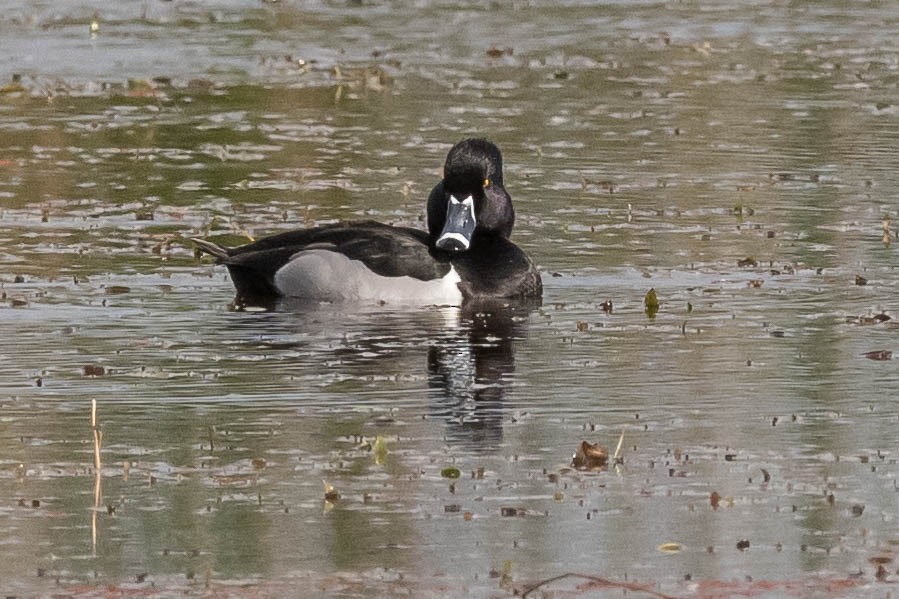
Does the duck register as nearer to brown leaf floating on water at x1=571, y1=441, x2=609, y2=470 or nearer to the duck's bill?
the duck's bill

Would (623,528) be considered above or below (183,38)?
below

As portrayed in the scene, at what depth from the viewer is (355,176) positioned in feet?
64.1

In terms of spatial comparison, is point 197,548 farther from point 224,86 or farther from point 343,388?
point 224,86

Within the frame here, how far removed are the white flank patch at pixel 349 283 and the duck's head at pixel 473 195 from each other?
0.59 metres

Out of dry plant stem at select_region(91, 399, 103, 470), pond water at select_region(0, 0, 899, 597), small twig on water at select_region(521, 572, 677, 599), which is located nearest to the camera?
small twig on water at select_region(521, 572, 677, 599)

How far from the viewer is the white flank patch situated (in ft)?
48.5

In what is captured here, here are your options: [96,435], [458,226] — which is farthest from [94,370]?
[458,226]

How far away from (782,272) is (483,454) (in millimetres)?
5699

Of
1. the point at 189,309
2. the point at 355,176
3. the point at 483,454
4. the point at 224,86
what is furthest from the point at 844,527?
the point at 224,86

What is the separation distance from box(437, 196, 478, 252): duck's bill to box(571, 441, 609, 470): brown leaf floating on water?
17.3 feet

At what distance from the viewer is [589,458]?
9.92 m

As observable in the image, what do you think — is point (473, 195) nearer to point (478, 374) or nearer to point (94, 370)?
point (478, 374)

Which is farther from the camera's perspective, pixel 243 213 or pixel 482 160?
pixel 243 213

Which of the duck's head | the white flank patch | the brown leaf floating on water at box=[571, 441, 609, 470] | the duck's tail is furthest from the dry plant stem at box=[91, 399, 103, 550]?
the duck's head
